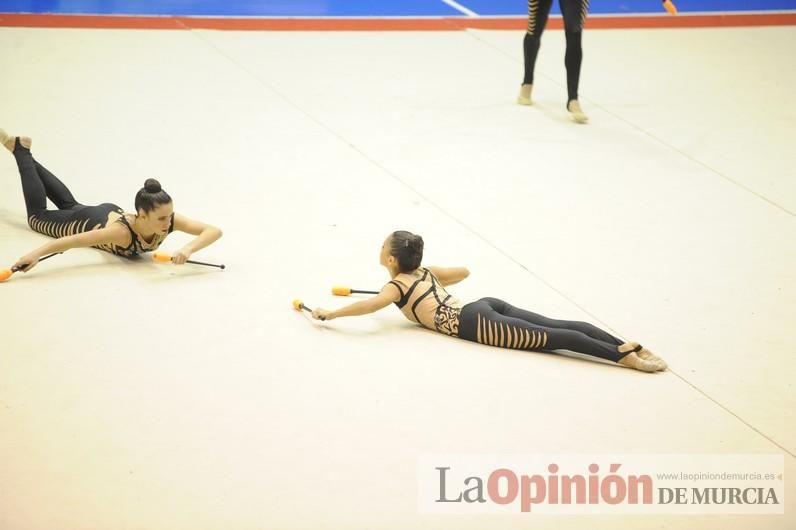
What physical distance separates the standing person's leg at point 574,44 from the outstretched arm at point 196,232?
109 inches

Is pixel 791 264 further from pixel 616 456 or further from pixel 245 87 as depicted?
pixel 245 87

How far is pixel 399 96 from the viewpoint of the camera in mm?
6219

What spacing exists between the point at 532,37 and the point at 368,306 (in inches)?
123

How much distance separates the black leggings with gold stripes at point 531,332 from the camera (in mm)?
3582

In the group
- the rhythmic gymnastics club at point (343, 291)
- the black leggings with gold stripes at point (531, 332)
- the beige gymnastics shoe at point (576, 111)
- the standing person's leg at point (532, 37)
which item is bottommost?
the black leggings with gold stripes at point (531, 332)

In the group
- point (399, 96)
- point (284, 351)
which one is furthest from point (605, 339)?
point (399, 96)

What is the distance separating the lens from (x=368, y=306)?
3660 mm

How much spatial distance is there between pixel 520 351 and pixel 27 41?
456cm

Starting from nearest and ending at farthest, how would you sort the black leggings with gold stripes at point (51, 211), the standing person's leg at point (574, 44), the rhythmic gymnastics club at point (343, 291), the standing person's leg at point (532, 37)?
the rhythmic gymnastics club at point (343, 291)
the black leggings with gold stripes at point (51, 211)
the standing person's leg at point (574, 44)
the standing person's leg at point (532, 37)

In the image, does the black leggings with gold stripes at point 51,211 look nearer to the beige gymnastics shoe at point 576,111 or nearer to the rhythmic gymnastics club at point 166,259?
the rhythmic gymnastics club at point 166,259

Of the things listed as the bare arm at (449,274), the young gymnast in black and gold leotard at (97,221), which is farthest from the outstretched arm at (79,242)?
the bare arm at (449,274)

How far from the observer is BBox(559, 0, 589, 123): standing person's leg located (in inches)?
228

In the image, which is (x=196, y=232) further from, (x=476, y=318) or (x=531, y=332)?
(x=531, y=332)

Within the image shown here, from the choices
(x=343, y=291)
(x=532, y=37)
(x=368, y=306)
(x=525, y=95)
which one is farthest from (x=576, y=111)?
(x=368, y=306)
